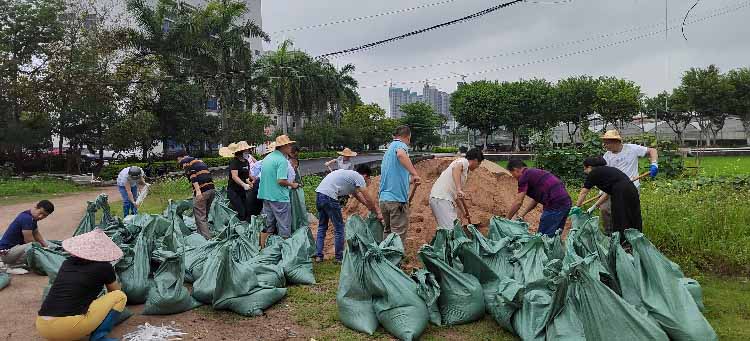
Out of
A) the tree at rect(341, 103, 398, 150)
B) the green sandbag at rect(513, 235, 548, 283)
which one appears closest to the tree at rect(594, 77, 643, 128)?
the tree at rect(341, 103, 398, 150)

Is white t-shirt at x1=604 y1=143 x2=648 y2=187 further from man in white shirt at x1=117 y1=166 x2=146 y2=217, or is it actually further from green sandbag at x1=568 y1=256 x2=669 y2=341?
man in white shirt at x1=117 y1=166 x2=146 y2=217

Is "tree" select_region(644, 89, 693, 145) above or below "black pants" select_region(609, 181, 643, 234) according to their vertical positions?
above

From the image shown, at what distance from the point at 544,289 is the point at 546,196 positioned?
5.30 feet

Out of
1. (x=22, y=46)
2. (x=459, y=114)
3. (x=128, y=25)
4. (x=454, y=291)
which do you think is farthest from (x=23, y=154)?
(x=459, y=114)

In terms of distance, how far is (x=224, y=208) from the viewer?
6.84 metres

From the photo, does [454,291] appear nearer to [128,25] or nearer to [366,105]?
[128,25]

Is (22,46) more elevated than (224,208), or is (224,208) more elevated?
(22,46)

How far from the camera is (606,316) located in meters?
2.91

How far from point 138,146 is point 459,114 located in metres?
23.6

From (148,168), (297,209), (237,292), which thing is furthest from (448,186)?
(148,168)

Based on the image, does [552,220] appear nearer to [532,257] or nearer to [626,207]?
[626,207]

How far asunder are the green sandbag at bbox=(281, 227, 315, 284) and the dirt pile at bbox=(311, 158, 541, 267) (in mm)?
837

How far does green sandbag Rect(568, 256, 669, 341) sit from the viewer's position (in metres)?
2.87

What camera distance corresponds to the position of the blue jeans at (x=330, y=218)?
5523 mm
